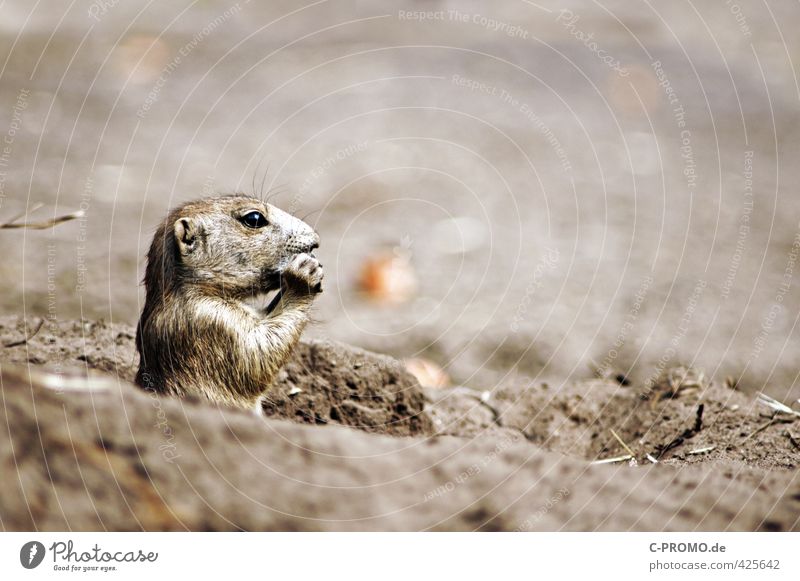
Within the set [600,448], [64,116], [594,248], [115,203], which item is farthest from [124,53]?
[600,448]

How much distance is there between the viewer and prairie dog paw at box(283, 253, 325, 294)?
2672 millimetres

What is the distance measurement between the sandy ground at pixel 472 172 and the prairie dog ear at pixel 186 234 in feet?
2.26

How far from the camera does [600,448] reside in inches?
A: 118

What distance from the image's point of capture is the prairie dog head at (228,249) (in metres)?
2.70

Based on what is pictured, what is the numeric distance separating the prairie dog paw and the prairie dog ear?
32 centimetres

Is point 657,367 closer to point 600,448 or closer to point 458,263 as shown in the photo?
point 600,448

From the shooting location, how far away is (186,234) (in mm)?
2707

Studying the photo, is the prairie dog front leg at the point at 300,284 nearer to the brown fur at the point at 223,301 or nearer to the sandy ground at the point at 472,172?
the brown fur at the point at 223,301
